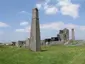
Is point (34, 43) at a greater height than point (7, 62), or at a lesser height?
greater

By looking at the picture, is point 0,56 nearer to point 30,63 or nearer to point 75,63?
point 30,63

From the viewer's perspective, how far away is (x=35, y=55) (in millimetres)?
43031

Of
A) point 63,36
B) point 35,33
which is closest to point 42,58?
point 35,33

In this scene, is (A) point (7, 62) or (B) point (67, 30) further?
(B) point (67, 30)

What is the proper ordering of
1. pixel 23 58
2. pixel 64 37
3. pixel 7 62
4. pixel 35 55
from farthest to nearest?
pixel 64 37, pixel 35 55, pixel 23 58, pixel 7 62

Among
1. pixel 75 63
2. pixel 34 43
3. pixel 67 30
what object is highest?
pixel 67 30

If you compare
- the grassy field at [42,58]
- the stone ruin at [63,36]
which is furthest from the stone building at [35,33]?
the stone ruin at [63,36]

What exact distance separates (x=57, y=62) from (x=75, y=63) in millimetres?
3371

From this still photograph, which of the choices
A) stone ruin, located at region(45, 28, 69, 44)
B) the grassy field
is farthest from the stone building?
stone ruin, located at region(45, 28, 69, 44)

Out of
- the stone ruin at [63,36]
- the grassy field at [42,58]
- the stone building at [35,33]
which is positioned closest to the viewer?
the grassy field at [42,58]

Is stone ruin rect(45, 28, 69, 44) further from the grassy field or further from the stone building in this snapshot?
the grassy field

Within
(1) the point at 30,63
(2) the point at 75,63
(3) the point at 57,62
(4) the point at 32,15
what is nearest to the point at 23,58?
(1) the point at 30,63

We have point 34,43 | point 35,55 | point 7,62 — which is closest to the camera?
point 7,62

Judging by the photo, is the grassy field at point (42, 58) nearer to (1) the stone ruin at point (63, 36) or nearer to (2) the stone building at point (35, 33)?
(2) the stone building at point (35, 33)
